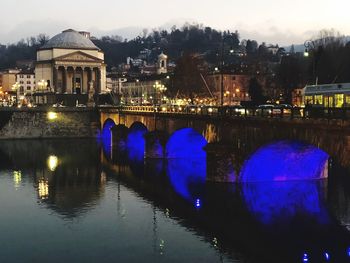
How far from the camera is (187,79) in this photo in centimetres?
11431

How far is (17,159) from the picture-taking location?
70.9 metres

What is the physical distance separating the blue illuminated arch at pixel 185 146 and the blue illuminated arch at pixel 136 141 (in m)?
6.28

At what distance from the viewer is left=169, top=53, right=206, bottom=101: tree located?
114 metres

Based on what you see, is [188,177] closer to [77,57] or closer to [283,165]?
[283,165]

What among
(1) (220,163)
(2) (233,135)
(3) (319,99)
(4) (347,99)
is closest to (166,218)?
(1) (220,163)

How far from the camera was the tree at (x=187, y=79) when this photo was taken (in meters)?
114

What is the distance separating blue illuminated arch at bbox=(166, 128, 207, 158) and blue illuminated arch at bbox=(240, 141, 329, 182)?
18.2 m

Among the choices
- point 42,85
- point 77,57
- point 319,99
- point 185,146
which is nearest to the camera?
point 319,99

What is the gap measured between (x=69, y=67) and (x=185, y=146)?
93.5m

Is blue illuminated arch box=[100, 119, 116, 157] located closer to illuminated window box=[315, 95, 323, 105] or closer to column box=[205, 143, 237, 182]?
illuminated window box=[315, 95, 323, 105]

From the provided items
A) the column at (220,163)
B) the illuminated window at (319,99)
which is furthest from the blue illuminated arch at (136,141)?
the illuminated window at (319,99)

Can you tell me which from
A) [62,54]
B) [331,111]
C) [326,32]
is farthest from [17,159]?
[326,32]

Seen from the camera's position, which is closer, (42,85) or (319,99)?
(319,99)

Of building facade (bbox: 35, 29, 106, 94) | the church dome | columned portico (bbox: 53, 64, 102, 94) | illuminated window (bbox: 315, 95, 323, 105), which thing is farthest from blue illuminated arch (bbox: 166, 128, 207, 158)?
the church dome
